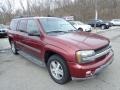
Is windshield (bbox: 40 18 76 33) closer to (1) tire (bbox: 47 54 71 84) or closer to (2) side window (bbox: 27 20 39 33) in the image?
(2) side window (bbox: 27 20 39 33)

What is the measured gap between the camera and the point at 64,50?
3.77 meters

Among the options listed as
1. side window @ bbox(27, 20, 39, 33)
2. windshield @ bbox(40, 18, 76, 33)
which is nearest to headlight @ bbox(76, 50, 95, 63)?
windshield @ bbox(40, 18, 76, 33)

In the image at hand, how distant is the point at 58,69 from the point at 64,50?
69 cm

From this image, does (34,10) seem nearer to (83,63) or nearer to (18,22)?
(18,22)

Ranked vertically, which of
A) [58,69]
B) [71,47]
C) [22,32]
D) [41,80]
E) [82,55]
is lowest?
[41,80]

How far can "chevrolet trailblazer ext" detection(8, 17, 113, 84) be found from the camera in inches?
142

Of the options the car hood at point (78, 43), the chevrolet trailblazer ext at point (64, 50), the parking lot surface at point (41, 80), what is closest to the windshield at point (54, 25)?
the chevrolet trailblazer ext at point (64, 50)

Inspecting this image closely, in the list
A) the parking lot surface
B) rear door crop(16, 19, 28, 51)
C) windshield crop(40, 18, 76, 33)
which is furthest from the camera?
rear door crop(16, 19, 28, 51)

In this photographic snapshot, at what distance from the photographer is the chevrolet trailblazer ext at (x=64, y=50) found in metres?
3.60

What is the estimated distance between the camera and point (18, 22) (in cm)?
660

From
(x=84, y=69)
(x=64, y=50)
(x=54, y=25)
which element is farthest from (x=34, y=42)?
(x=84, y=69)

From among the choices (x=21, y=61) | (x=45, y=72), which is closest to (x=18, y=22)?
(x=21, y=61)

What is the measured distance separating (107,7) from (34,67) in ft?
169

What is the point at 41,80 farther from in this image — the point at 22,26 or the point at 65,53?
the point at 22,26
